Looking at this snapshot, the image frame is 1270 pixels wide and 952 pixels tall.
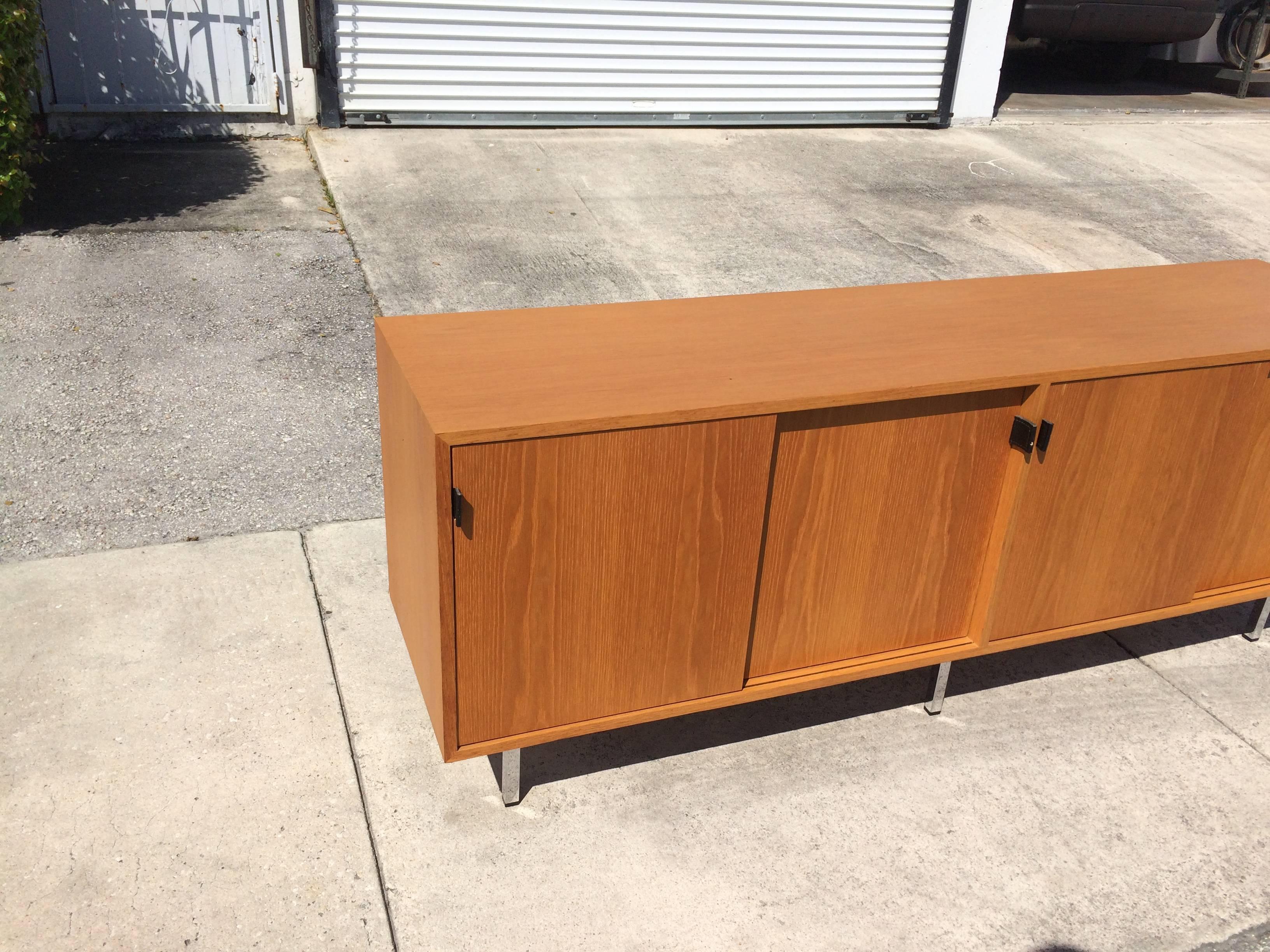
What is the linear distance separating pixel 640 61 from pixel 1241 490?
631cm

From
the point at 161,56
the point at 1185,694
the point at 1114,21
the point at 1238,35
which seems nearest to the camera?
the point at 1185,694

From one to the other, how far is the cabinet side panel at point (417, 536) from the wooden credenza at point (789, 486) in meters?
0.01

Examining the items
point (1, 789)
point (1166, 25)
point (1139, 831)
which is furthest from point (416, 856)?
point (1166, 25)

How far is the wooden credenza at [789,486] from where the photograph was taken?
2545mm

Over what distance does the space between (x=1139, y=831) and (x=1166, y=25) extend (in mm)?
9623

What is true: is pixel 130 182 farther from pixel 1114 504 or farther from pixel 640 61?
pixel 1114 504

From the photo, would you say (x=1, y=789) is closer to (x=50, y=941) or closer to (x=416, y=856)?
(x=50, y=941)

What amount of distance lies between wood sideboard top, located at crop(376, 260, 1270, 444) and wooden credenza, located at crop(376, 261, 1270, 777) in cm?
1

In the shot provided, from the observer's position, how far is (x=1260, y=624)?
3.83 m

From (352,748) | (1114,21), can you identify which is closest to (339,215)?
(352,748)

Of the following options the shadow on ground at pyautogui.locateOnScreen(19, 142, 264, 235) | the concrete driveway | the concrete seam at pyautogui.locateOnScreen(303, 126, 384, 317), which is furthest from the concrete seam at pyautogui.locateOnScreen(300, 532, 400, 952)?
the shadow on ground at pyautogui.locateOnScreen(19, 142, 264, 235)

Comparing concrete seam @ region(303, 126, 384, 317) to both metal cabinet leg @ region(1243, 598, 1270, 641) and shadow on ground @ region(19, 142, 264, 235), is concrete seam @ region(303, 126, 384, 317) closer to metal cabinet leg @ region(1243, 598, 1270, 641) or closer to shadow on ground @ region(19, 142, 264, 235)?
shadow on ground @ region(19, 142, 264, 235)

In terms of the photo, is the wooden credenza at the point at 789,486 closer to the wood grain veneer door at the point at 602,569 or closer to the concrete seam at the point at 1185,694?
the wood grain veneer door at the point at 602,569

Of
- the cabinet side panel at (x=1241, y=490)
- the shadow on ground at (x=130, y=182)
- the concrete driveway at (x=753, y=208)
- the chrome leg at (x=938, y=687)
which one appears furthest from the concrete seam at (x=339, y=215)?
the cabinet side panel at (x=1241, y=490)
